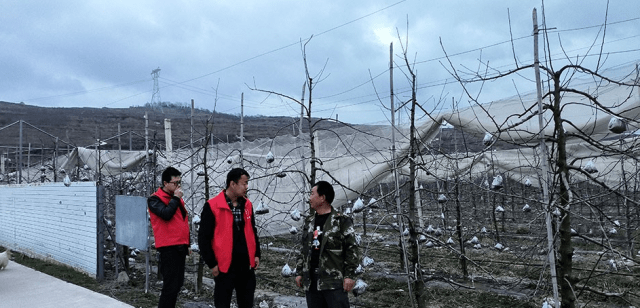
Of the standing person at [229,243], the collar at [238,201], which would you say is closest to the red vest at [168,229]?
the standing person at [229,243]

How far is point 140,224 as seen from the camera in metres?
7.23

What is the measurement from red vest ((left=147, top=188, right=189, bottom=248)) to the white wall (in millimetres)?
4102

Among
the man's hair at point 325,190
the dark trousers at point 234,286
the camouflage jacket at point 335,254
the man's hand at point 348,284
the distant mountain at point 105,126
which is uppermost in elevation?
the distant mountain at point 105,126

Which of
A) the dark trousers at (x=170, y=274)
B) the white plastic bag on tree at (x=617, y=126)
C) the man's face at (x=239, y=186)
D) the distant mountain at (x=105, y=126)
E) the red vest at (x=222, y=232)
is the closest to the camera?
the white plastic bag on tree at (x=617, y=126)

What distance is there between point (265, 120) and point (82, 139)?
49.6ft

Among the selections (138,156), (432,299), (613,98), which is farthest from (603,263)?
(138,156)

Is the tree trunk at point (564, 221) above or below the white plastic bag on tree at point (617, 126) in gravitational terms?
below

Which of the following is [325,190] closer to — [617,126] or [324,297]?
[324,297]

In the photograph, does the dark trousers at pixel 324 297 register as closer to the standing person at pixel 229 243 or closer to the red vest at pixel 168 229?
the standing person at pixel 229 243

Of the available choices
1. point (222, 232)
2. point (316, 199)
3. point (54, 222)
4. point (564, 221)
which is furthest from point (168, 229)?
point (54, 222)

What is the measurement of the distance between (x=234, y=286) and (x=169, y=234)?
964 millimetres

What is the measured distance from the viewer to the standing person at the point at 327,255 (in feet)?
12.4

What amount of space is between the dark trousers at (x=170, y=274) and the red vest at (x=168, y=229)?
62 mm

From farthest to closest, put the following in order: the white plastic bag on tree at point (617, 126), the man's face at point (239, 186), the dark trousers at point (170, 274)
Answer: the dark trousers at point (170, 274) → the man's face at point (239, 186) → the white plastic bag on tree at point (617, 126)
